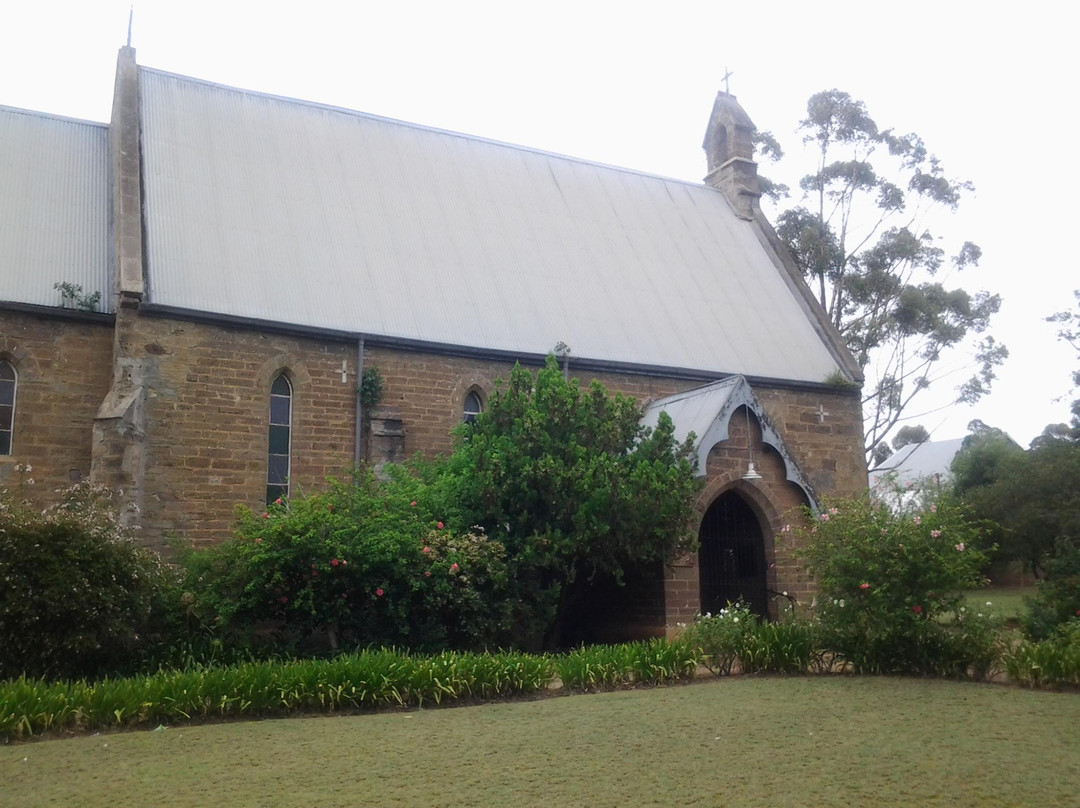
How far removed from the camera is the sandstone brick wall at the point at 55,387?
16.2 meters

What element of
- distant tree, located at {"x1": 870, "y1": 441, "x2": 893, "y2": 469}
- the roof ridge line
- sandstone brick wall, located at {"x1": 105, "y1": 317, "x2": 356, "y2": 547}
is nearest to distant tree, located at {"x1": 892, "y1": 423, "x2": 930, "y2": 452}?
distant tree, located at {"x1": 870, "y1": 441, "x2": 893, "y2": 469}

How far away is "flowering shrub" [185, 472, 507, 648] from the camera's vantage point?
13312 millimetres

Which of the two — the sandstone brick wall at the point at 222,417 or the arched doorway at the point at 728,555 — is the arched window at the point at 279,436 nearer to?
the sandstone brick wall at the point at 222,417

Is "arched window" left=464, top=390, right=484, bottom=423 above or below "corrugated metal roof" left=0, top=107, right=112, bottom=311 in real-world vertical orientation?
below

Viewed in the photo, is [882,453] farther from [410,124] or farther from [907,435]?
[410,124]

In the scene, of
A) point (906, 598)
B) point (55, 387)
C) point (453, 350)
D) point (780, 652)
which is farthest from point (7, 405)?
point (906, 598)

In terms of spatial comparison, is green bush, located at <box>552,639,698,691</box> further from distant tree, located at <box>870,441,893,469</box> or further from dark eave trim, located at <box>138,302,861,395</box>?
distant tree, located at <box>870,441,893,469</box>

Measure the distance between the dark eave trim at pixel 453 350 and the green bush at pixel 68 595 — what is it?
4966 millimetres

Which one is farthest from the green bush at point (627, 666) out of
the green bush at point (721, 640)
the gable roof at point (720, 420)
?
the gable roof at point (720, 420)

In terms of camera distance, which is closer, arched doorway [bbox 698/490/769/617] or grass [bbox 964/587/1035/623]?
arched doorway [bbox 698/490/769/617]

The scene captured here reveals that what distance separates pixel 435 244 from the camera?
70.8 feet

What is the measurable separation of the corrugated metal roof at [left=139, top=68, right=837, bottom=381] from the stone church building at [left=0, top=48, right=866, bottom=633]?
6 cm

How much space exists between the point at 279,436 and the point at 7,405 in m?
4.28

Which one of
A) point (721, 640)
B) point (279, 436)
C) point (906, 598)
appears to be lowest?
point (721, 640)
